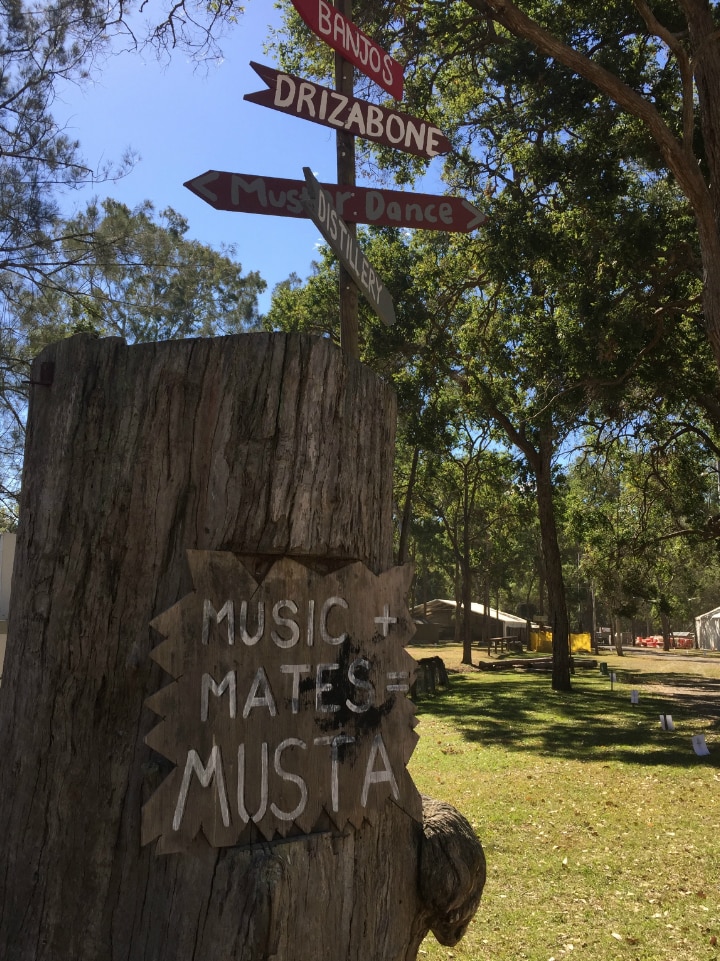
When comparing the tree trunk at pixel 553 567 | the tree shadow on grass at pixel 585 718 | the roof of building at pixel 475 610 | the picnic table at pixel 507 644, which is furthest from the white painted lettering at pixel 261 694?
the roof of building at pixel 475 610

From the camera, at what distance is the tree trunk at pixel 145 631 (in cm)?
182

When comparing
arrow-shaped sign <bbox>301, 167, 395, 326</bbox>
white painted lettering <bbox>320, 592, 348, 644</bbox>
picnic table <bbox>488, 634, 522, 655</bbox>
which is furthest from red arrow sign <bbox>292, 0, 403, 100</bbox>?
picnic table <bbox>488, 634, 522, 655</bbox>

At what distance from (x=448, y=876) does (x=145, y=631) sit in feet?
3.57

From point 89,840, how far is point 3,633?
17.3ft

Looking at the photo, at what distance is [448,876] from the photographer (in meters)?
2.14

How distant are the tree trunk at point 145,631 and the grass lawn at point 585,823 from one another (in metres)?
3.19

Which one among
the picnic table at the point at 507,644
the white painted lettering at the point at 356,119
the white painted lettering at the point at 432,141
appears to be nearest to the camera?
the white painted lettering at the point at 356,119

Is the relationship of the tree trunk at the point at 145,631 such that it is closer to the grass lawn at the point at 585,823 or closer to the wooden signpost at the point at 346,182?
the wooden signpost at the point at 346,182

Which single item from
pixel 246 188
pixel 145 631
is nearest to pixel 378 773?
pixel 145 631

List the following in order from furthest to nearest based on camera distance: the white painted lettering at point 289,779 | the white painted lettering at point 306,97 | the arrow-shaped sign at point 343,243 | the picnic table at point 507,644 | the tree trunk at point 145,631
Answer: the picnic table at point 507,644 → the white painted lettering at point 306,97 → the arrow-shaped sign at point 343,243 → the white painted lettering at point 289,779 → the tree trunk at point 145,631

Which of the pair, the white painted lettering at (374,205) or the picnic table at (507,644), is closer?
the white painted lettering at (374,205)

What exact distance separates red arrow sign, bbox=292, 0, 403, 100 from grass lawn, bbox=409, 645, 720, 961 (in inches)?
187

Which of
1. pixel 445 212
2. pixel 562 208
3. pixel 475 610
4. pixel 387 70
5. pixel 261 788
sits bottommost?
pixel 261 788

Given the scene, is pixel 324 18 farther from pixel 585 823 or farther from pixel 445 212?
pixel 585 823
